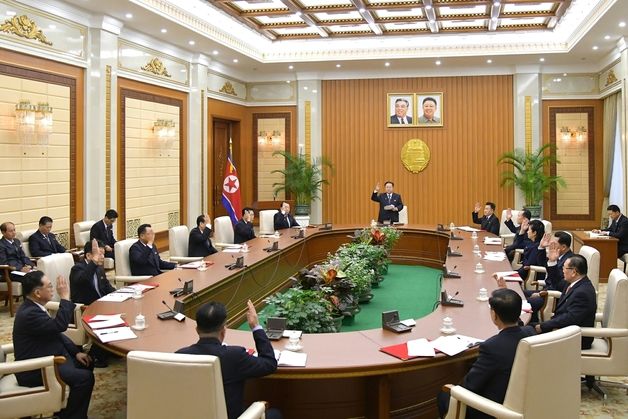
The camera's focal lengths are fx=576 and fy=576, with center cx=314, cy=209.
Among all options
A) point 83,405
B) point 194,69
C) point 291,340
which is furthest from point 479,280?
point 194,69

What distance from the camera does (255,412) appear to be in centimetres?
257

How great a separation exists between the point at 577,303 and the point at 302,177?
29.0 ft

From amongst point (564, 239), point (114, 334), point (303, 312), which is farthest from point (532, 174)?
point (114, 334)

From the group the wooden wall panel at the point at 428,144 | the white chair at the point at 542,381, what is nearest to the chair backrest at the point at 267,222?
the wooden wall panel at the point at 428,144

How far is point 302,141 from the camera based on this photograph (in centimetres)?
1300

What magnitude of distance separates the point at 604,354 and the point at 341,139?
948cm

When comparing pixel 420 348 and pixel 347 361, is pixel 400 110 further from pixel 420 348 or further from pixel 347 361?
pixel 347 361

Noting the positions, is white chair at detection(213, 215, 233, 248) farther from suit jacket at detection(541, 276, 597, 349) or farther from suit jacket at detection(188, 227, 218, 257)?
suit jacket at detection(541, 276, 597, 349)

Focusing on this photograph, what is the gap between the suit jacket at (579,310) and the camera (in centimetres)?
395

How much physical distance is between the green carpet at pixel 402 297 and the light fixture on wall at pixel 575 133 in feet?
17.4

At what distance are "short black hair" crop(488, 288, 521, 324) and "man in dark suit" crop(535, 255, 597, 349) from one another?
4.58ft

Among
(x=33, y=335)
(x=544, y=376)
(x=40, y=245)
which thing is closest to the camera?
(x=544, y=376)

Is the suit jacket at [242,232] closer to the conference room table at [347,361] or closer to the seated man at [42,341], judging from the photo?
the conference room table at [347,361]

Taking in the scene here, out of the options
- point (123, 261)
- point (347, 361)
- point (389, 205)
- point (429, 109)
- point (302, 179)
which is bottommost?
point (347, 361)
